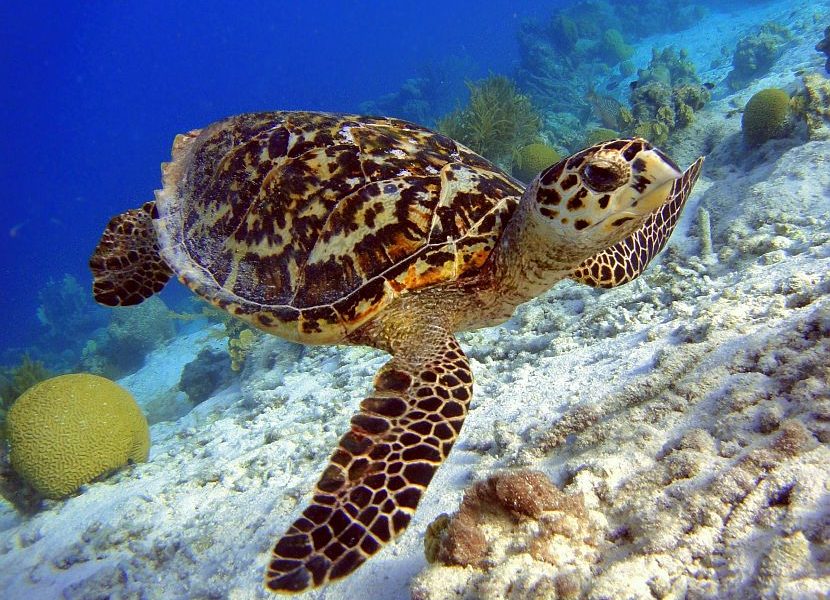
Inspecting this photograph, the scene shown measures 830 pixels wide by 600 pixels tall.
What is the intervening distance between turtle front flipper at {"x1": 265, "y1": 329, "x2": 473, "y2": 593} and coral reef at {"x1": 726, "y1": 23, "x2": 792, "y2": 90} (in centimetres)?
1790

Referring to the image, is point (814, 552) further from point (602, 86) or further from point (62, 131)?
point (62, 131)

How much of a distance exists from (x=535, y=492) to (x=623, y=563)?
1.49ft

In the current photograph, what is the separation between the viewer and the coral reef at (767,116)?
686cm

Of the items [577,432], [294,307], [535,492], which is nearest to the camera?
[535,492]

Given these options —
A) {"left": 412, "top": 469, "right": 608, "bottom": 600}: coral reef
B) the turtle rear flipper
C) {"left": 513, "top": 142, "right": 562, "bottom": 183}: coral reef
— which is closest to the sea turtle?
{"left": 412, "top": 469, "right": 608, "bottom": 600}: coral reef

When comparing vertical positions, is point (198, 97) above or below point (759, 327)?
above

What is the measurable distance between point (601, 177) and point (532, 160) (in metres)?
7.79

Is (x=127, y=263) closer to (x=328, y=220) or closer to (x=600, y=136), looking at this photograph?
(x=328, y=220)

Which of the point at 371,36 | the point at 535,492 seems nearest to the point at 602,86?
the point at 535,492

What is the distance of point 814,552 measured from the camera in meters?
1.27

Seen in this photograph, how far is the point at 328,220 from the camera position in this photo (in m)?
3.34

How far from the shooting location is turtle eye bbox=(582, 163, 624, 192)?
2.28 meters

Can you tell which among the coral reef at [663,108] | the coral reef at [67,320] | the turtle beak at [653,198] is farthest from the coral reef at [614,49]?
the coral reef at [67,320]

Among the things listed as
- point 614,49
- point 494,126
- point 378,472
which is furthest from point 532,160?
point 614,49
